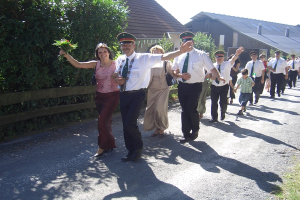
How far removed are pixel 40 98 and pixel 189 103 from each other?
334cm

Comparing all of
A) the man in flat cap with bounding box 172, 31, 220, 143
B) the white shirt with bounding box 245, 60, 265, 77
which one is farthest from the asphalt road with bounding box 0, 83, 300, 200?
the white shirt with bounding box 245, 60, 265, 77

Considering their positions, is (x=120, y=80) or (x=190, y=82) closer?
(x=120, y=80)

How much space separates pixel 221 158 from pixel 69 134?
345 cm

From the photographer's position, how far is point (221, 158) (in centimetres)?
572

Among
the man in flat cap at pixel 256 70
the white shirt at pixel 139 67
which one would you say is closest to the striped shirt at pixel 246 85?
the man in flat cap at pixel 256 70

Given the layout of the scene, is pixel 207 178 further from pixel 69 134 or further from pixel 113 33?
pixel 113 33

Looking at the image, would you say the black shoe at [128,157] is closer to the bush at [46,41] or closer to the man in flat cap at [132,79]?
the man in flat cap at [132,79]

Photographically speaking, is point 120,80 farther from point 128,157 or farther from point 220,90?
point 220,90

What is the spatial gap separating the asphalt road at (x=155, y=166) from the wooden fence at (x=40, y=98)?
0.45 metres

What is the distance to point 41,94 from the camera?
23.2ft

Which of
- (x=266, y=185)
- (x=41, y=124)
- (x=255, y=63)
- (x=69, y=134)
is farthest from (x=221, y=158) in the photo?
(x=255, y=63)

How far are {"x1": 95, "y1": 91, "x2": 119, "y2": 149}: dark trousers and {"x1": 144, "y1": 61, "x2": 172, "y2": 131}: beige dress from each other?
1508 millimetres

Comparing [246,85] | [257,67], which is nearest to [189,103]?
[246,85]

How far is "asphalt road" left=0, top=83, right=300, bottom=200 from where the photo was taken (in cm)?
428
